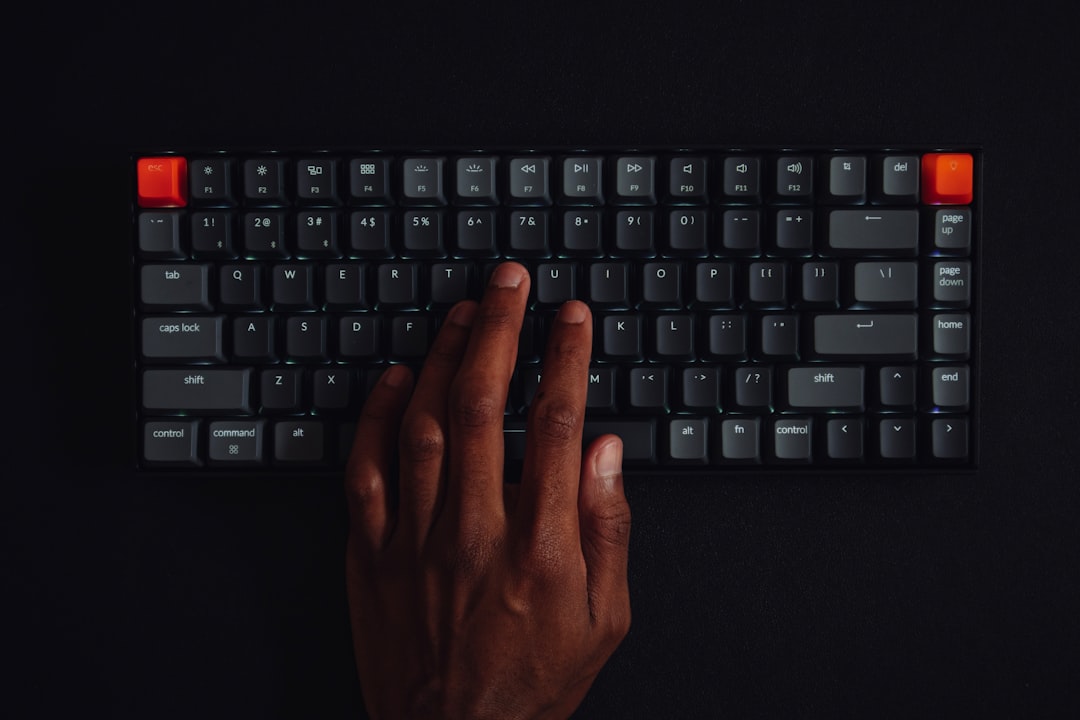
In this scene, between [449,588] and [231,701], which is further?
[231,701]

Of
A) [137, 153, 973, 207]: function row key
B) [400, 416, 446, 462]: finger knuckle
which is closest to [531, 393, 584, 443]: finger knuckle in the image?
[400, 416, 446, 462]: finger knuckle

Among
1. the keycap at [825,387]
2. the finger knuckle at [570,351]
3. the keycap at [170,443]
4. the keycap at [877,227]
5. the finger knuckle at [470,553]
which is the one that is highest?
the keycap at [877,227]

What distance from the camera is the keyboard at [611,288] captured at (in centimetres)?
69

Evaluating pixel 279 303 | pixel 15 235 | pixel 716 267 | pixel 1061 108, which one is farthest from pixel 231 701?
pixel 1061 108

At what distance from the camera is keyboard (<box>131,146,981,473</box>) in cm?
69

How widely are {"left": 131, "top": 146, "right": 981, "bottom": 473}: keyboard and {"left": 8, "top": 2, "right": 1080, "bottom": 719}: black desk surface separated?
81 millimetres

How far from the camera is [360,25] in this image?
768 millimetres

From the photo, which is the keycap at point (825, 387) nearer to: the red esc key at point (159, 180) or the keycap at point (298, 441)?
the keycap at point (298, 441)

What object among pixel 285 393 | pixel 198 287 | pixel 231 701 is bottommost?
pixel 231 701

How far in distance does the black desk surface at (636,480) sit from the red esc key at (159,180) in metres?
0.09

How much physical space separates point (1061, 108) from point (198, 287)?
0.96 metres

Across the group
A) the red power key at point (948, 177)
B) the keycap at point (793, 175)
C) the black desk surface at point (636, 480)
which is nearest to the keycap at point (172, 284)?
the black desk surface at point (636, 480)

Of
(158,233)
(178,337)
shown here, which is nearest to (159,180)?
(158,233)

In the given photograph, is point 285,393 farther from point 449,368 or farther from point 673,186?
point 673,186
